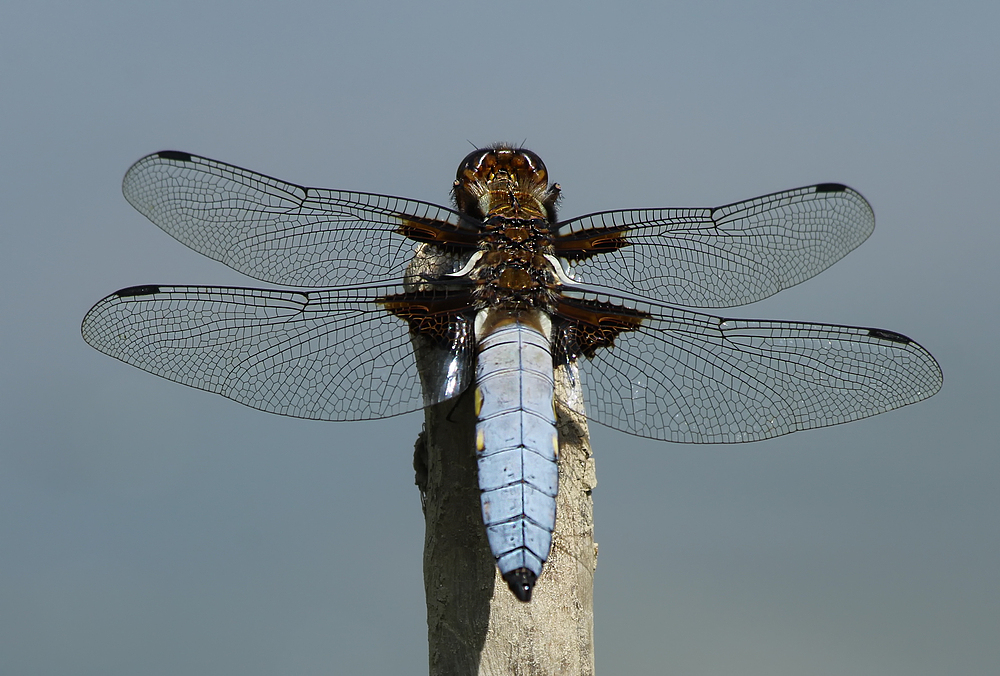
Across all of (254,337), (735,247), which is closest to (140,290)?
(254,337)

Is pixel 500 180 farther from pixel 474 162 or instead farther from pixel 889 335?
pixel 889 335

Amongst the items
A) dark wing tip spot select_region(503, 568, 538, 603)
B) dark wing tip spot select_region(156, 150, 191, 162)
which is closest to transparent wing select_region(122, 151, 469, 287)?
dark wing tip spot select_region(156, 150, 191, 162)

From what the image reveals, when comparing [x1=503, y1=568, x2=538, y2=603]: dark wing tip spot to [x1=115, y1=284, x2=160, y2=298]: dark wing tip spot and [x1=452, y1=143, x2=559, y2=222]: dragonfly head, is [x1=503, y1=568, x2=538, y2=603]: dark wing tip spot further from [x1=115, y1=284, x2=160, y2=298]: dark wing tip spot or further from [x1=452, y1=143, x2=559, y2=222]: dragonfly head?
[x1=115, y1=284, x2=160, y2=298]: dark wing tip spot

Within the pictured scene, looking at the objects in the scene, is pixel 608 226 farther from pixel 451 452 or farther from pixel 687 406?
pixel 451 452

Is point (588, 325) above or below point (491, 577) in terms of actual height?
above

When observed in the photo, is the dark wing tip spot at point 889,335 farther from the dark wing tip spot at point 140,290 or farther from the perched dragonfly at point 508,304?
the dark wing tip spot at point 140,290

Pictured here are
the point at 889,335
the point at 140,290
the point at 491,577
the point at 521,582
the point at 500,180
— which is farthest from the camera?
the point at 500,180
